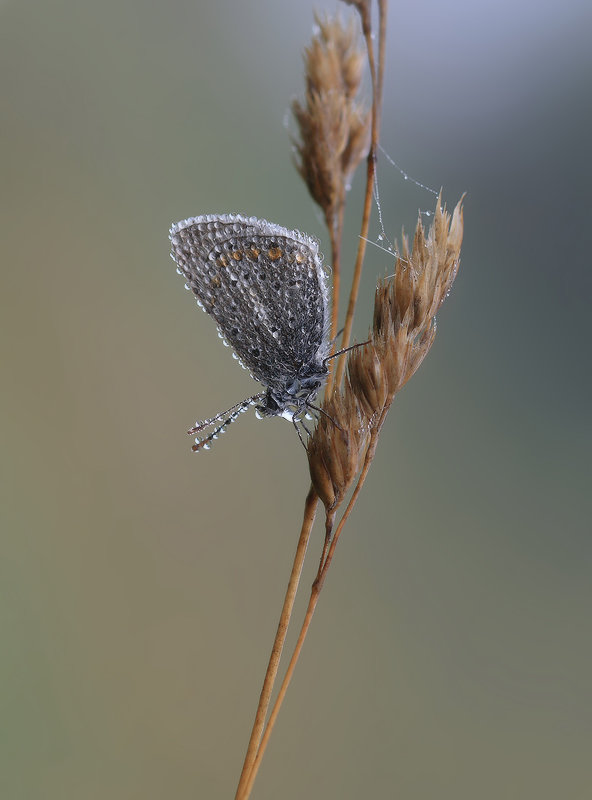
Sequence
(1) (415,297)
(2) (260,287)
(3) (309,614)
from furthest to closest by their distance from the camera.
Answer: (2) (260,287) → (1) (415,297) → (3) (309,614)

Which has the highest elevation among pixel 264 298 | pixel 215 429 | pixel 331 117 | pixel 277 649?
pixel 331 117

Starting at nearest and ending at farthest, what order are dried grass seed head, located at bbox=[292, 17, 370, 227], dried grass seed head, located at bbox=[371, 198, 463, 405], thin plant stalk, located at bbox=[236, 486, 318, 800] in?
thin plant stalk, located at bbox=[236, 486, 318, 800]
dried grass seed head, located at bbox=[371, 198, 463, 405]
dried grass seed head, located at bbox=[292, 17, 370, 227]

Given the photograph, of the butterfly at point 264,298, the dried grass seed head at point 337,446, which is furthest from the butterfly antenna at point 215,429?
the dried grass seed head at point 337,446

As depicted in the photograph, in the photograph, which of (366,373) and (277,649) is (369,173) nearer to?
(366,373)

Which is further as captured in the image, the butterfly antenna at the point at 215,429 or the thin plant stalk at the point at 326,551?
the butterfly antenna at the point at 215,429

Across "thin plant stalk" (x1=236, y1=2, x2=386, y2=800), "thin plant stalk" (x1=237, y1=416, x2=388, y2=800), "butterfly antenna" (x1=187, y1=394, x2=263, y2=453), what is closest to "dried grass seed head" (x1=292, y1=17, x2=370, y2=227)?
"thin plant stalk" (x1=236, y1=2, x2=386, y2=800)

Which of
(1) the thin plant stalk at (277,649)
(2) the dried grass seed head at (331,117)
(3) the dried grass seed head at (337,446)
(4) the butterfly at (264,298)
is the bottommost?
(1) the thin plant stalk at (277,649)

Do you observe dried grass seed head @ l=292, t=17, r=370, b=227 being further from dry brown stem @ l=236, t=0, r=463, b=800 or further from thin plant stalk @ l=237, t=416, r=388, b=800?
thin plant stalk @ l=237, t=416, r=388, b=800

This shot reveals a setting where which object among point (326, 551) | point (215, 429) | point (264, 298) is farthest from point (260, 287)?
point (326, 551)

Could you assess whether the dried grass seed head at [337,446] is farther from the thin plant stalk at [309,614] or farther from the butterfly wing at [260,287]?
the butterfly wing at [260,287]
